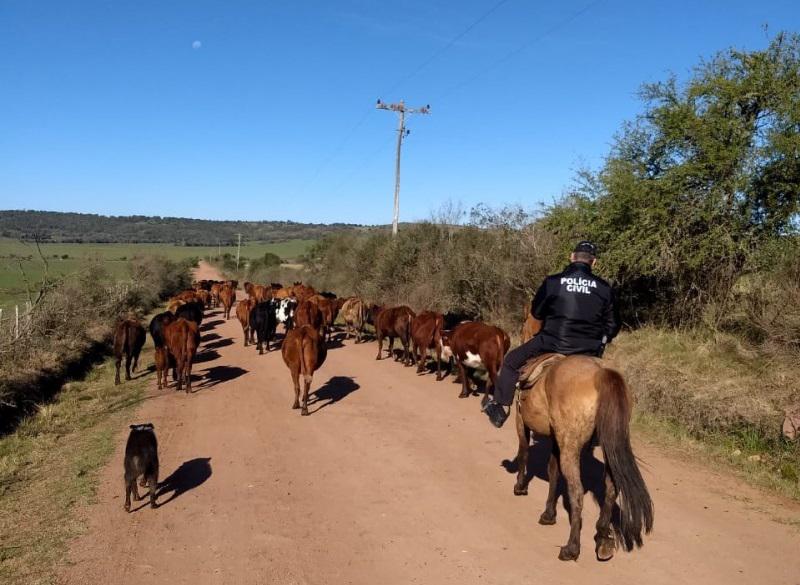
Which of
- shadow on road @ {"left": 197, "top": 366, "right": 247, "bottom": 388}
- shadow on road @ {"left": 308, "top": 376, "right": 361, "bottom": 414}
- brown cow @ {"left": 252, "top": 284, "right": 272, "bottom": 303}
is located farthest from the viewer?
brown cow @ {"left": 252, "top": 284, "right": 272, "bottom": 303}

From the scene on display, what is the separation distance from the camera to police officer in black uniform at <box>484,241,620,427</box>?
5664mm

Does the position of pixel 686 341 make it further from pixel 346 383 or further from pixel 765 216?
pixel 346 383

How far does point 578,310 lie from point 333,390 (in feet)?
23.4

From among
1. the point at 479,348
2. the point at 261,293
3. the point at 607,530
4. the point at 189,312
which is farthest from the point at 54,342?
the point at 261,293

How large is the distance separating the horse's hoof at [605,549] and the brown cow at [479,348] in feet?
15.5

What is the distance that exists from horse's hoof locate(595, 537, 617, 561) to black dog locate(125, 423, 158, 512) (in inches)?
175

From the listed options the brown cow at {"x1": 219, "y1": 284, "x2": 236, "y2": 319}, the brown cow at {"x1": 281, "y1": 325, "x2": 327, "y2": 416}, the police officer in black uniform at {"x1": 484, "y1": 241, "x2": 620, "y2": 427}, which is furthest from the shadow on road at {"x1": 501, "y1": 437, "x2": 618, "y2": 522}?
the brown cow at {"x1": 219, "y1": 284, "x2": 236, "y2": 319}

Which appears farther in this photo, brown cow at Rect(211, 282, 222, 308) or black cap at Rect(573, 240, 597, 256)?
brown cow at Rect(211, 282, 222, 308)

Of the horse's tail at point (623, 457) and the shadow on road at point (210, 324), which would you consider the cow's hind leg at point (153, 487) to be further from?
the shadow on road at point (210, 324)

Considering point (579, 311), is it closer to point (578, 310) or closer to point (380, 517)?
point (578, 310)

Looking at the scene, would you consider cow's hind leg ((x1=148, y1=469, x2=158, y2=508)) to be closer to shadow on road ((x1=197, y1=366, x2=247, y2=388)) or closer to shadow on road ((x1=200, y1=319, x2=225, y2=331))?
shadow on road ((x1=197, y1=366, x2=247, y2=388))

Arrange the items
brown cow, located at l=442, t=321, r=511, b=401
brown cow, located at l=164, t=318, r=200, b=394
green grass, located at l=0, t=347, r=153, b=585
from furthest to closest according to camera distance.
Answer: brown cow, located at l=164, t=318, r=200, b=394
brown cow, located at l=442, t=321, r=511, b=401
green grass, located at l=0, t=347, r=153, b=585

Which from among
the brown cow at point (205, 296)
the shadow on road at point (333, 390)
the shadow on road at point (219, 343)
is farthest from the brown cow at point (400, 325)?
the brown cow at point (205, 296)

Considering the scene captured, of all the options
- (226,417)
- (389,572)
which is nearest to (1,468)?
(226,417)
